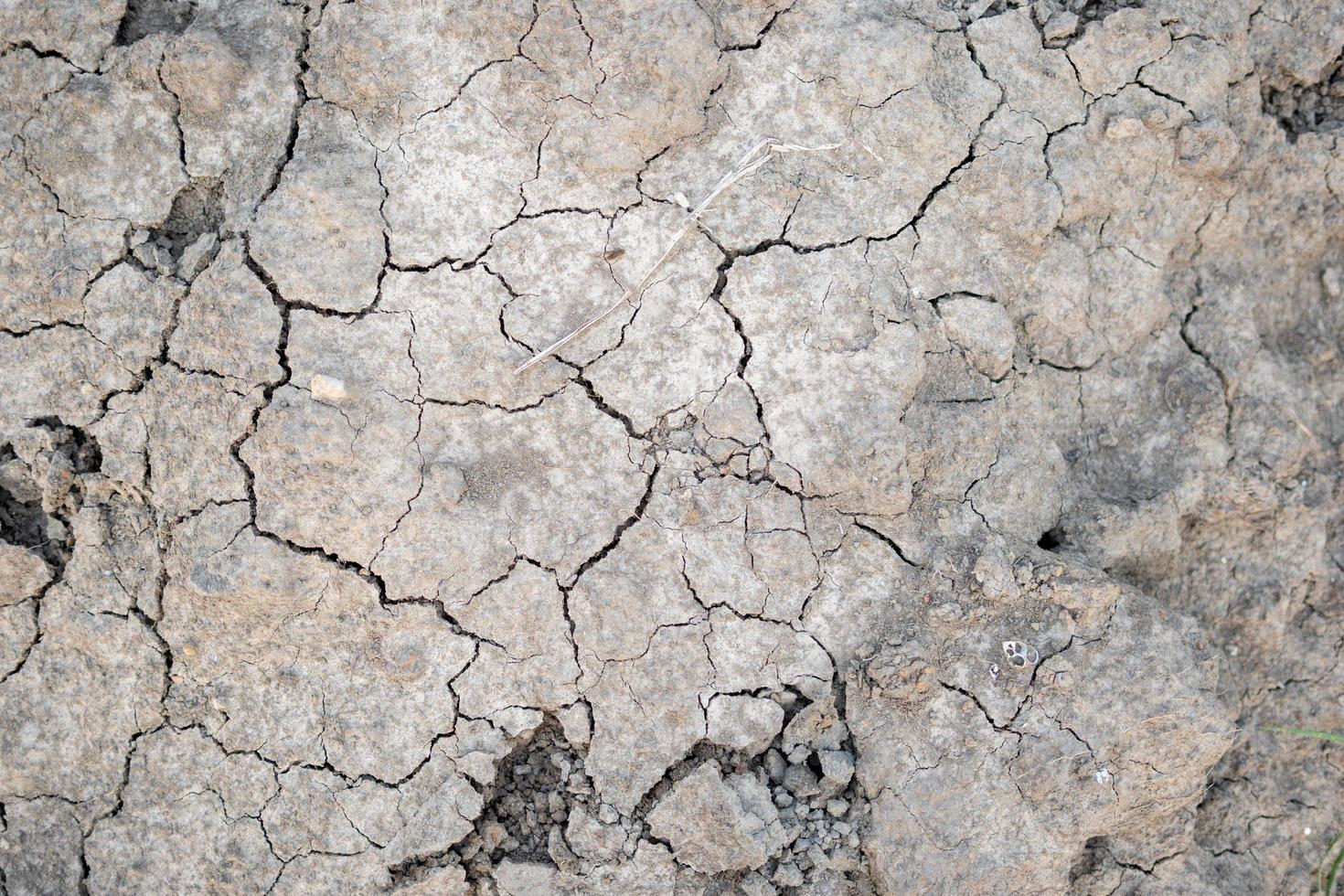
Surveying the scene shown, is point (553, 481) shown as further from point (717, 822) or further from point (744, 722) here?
point (717, 822)

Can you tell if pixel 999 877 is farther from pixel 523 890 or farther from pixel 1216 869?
pixel 523 890

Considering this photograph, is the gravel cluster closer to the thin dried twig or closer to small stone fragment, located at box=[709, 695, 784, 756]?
the thin dried twig

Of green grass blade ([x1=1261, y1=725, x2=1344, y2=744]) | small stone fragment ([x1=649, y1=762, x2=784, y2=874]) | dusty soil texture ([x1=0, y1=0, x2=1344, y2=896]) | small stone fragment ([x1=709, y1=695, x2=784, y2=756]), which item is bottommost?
green grass blade ([x1=1261, y1=725, x2=1344, y2=744])

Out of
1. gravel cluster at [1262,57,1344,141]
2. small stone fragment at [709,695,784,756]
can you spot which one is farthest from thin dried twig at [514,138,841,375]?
gravel cluster at [1262,57,1344,141]

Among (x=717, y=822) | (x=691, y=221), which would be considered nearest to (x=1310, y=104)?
(x=691, y=221)

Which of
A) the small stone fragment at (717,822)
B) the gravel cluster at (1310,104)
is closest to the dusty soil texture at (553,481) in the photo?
the small stone fragment at (717,822)

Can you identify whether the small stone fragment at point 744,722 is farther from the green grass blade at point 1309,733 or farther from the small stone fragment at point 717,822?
the green grass blade at point 1309,733
